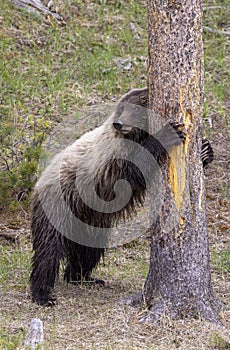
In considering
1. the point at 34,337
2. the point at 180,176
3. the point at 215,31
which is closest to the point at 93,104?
the point at 215,31

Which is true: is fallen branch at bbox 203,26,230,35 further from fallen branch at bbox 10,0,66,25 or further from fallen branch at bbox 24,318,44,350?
fallen branch at bbox 24,318,44,350

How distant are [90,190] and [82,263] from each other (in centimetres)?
89

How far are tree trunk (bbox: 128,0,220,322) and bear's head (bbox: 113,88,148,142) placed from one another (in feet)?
1.60

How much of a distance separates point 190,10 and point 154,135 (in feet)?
3.19

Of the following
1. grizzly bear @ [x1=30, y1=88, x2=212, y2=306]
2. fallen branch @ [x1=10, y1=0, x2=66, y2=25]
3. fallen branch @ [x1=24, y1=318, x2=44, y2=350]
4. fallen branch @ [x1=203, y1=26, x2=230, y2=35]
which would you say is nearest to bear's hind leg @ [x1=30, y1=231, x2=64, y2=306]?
grizzly bear @ [x1=30, y1=88, x2=212, y2=306]

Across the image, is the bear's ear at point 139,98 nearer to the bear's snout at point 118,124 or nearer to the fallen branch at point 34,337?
the bear's snout at point 118,124

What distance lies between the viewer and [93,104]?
33.4 feet

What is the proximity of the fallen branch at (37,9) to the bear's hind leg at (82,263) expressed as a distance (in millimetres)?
6216

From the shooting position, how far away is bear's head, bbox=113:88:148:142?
18.2 feet

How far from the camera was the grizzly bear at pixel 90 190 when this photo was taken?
5613mm

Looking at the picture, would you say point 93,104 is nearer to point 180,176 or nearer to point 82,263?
point 82,263

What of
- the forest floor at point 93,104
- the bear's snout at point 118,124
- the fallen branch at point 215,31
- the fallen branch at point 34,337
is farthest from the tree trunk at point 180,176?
the fallen branch at point 215,31

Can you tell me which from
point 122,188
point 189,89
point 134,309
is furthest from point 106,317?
point 189,89

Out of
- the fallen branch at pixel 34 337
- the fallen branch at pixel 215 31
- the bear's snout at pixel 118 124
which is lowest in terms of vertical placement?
the fallen branch at pixel 34 337
